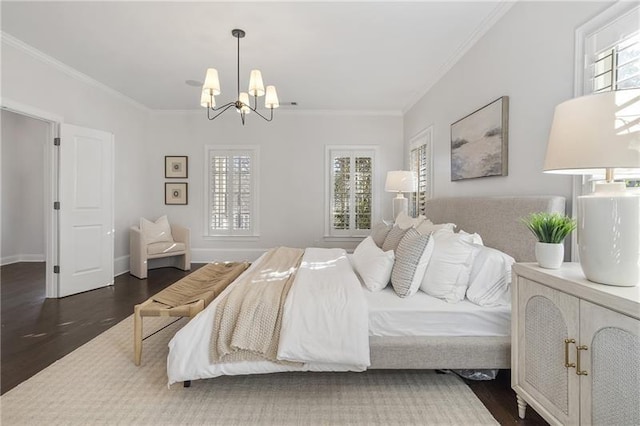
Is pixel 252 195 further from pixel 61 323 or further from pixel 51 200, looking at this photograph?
pixel 61 323

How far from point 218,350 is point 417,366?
3.86 feet

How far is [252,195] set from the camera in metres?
5.61

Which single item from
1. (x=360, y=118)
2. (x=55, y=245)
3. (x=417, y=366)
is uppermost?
(x=360, y=118)

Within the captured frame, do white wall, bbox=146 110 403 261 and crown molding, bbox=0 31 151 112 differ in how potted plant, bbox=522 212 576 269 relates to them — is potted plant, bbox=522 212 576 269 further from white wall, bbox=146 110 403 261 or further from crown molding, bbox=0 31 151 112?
crown molding, bbox=0 31 151 112

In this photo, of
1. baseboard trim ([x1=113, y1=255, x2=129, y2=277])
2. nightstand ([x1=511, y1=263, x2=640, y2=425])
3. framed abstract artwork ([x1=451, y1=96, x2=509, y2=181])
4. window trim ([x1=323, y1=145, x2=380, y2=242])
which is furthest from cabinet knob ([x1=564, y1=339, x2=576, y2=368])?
baseboard trim ([x1=113, y1=255, x2=129, y2=277])

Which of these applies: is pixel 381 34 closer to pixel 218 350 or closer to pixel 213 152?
pixel 218 350

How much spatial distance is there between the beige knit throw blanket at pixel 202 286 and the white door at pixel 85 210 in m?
2.07

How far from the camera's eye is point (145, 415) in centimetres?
166

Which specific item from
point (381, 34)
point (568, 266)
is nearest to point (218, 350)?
point (568, 266)

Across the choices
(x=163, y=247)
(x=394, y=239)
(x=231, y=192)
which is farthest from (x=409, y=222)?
(x=163, y=247)

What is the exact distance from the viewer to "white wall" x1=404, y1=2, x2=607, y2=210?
1.95m

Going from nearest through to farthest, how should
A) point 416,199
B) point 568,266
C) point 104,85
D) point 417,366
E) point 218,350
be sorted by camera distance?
1. point 568,266
2. point 218,350
3. point 417,366
4. point 104,85
5. point 416,199

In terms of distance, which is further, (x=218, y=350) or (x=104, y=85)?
(x=104, y=85)

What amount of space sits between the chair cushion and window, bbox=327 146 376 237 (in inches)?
101
